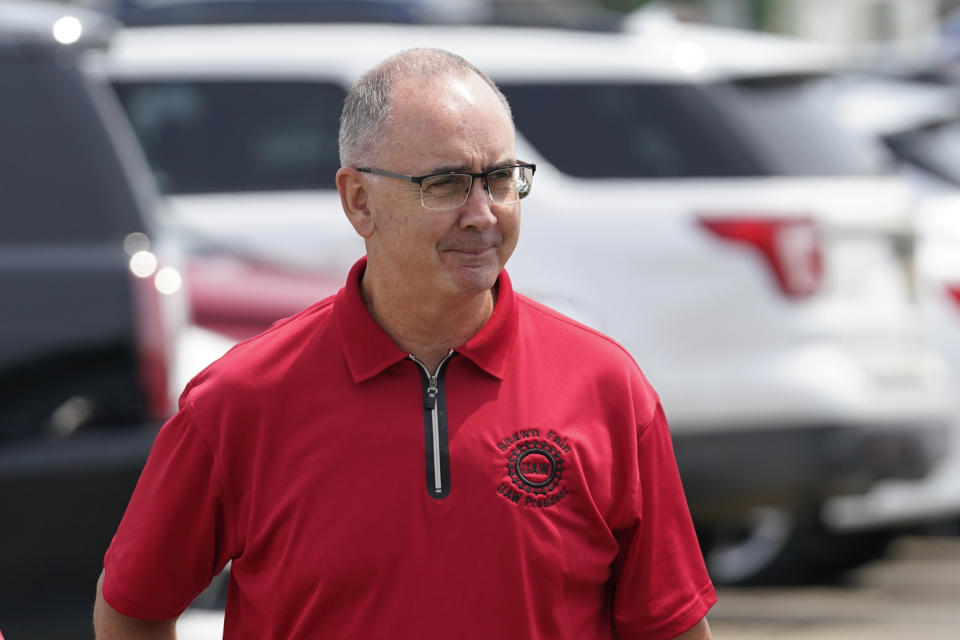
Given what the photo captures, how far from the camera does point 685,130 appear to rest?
6.24m

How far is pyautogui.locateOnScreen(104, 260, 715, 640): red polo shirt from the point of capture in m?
2.12

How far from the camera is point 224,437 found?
7.11 ft

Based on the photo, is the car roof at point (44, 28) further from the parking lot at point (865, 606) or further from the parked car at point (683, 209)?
the parking lot at point (865, 606)

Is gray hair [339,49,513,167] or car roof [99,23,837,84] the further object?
car roof [99,23,837,84]

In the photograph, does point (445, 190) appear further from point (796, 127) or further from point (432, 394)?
point (796, 127)

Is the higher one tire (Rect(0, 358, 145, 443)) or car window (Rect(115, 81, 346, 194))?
car window (Rect(115, 81, 346, 194))

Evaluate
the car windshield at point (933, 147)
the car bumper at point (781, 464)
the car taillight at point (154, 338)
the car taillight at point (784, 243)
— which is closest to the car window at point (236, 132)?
the car taillight at point (784, 243)

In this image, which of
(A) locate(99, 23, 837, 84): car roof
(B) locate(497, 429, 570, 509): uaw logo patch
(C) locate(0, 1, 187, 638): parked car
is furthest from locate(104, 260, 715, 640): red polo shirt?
(A) locate(99, 23, 837, 84): car roof

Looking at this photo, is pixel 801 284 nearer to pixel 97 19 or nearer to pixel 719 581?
pixel 719 581

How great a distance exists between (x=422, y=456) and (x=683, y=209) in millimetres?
3938

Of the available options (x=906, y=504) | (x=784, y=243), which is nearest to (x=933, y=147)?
(x=906, y=504)

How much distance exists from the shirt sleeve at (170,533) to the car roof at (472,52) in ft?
13.4

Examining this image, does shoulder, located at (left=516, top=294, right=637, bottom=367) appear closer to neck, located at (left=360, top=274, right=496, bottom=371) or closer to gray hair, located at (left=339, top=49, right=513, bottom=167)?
neck, located at (left=360, top=274, right=496, bottom=371)

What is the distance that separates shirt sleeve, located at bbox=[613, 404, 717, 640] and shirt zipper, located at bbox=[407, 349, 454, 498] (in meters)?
0.27
